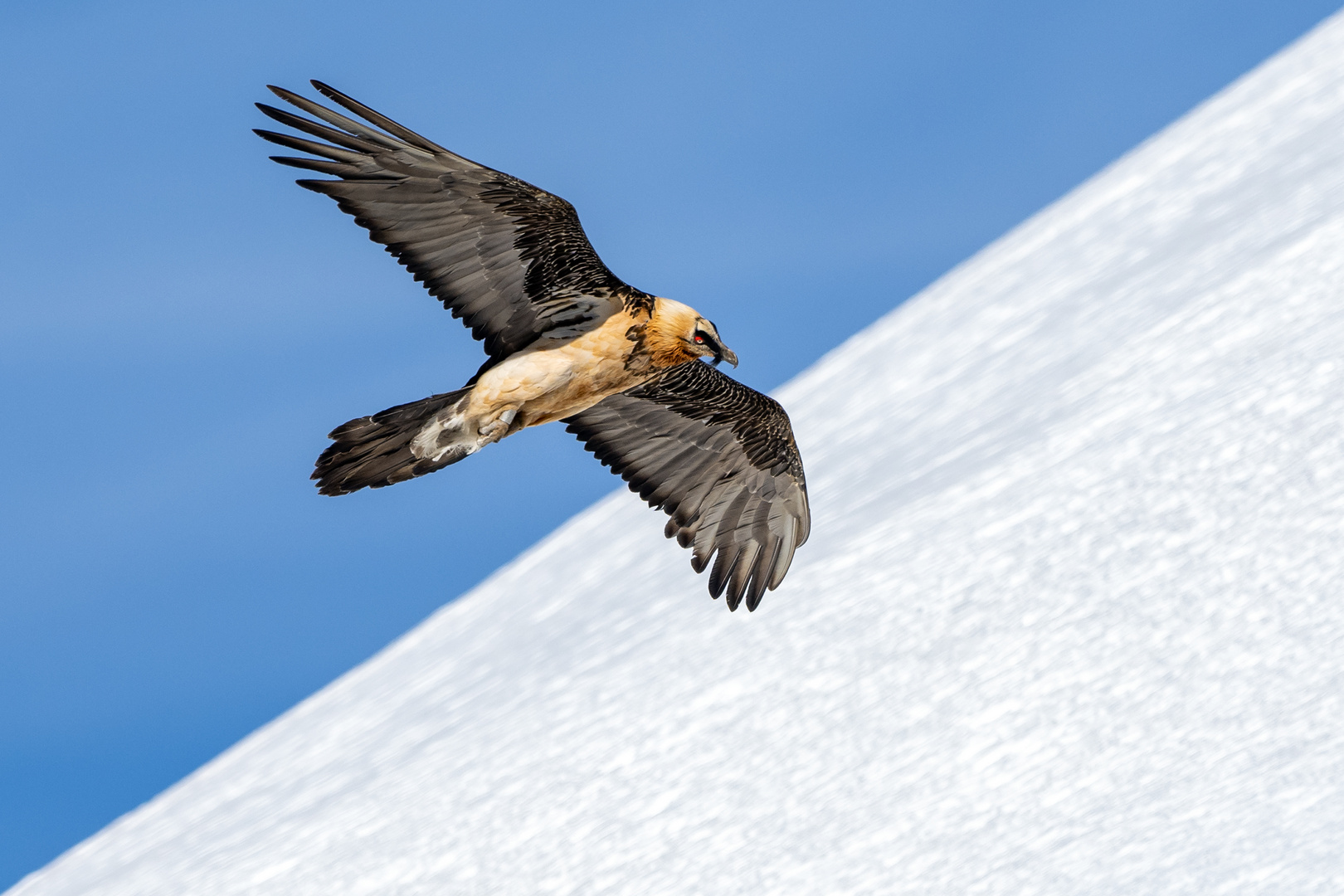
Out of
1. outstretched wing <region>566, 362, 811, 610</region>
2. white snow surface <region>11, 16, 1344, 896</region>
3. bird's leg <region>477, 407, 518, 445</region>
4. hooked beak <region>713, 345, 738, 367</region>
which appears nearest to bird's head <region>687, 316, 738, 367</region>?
hooked beak <region>713, 345, 738, 367</region>

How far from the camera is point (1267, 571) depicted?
47.4 metres

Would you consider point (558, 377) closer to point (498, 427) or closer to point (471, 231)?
point (498, 427)

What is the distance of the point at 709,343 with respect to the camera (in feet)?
33.9

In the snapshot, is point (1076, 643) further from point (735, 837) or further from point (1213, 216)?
point (1213, 216)

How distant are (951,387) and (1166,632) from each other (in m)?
18.7

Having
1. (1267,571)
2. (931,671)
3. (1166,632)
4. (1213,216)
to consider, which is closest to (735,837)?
(931,671)

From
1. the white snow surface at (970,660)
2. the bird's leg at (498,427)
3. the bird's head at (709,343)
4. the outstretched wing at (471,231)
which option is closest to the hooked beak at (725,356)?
the bird's head at (709,343)

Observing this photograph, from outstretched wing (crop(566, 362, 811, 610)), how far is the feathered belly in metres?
1.87

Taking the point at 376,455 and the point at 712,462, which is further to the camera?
the point at 712,462

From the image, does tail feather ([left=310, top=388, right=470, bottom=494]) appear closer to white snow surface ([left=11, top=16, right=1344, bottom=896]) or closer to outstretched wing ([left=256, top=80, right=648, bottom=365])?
outstretched wing ([left=256, top=80, right=648, bottom=365])

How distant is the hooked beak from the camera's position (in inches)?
404

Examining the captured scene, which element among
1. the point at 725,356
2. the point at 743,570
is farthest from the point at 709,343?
the point at 743,570

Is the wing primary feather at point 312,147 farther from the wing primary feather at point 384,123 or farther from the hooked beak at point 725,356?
the hooked beak at point 725,356

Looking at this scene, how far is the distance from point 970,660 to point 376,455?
44302 mm
